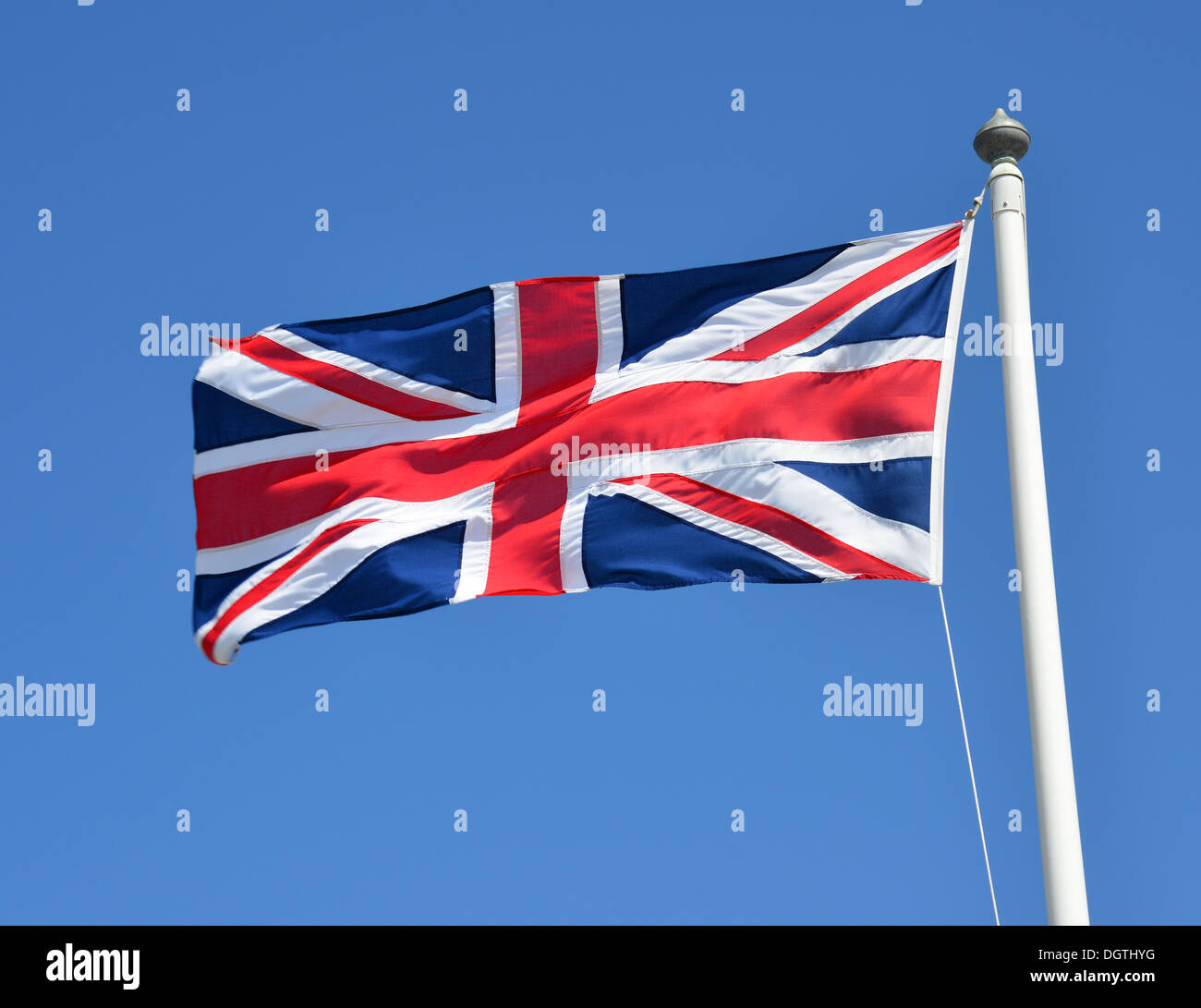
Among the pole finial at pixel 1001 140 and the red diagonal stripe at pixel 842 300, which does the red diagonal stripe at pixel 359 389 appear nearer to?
the red diagonal stripe at pixel 842 300

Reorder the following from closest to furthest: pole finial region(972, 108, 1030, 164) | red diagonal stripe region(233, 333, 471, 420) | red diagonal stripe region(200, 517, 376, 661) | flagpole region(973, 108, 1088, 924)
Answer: flagpole region(973, 108, 1088, 924) < pole finial region(972, 108, 1030, 164) < red diagonal stripe region(200, 517, 376, 661) < red diagonal stripe region(233, 333, 471, 420)

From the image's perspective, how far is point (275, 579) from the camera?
1422cm

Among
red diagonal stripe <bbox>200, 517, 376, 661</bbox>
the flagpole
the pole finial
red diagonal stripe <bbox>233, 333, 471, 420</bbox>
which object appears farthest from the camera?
red diagonal stripe <bbox>233, 333, 471, 420</bbox>

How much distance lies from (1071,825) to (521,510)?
5.40m

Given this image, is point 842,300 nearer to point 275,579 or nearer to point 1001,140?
point 1001,140

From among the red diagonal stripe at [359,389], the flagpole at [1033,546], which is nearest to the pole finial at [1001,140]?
the flagpole at [1033,546]

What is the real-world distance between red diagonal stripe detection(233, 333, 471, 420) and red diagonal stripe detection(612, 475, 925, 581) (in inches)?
71.2

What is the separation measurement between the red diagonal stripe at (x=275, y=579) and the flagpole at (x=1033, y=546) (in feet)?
17.7

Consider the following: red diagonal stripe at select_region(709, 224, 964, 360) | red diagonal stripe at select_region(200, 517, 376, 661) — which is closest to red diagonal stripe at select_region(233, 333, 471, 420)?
red diagonal stripe at select_region(200, 517, 376, 661)

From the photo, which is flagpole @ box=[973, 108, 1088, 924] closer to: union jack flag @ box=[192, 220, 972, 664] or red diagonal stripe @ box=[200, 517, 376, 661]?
union jack flag @ box=[192, 220, 972, 664]

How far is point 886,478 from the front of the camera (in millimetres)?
12969

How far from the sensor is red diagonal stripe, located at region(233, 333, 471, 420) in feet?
48.5

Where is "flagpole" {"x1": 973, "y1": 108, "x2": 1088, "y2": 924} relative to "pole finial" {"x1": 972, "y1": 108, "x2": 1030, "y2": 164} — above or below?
below
